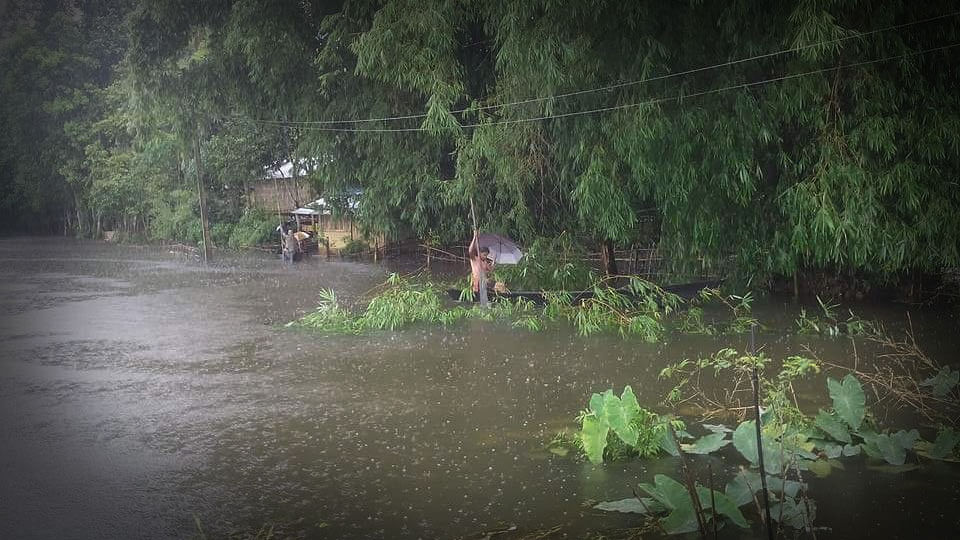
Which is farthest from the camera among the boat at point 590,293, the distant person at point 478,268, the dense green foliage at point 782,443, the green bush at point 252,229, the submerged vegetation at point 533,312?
the green bush at point 252,229

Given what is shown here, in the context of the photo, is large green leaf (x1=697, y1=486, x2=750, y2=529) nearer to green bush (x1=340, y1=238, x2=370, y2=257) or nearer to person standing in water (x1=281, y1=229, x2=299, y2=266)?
green bush (x1=340, y1=238, x2=370, y2=257)

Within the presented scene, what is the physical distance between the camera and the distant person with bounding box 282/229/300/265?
22453mm

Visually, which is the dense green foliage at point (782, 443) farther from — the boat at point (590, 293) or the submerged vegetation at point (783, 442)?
the boat at point (590, 293)

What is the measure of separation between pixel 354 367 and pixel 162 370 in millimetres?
2149

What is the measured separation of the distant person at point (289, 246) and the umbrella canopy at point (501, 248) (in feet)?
35.4

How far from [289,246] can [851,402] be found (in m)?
19.2

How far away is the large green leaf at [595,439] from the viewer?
520cm

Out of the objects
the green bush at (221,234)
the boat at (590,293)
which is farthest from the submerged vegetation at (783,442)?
the green bush at (221,234)

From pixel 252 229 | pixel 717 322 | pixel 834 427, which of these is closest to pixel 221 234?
pixel 252 229

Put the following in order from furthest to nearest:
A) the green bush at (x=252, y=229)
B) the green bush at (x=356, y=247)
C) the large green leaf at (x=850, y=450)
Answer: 1. the green bush at (x=252, y=229)
2. the green bush at (x=356, y=247)
3. the large green leaf at (x=850, y=450)

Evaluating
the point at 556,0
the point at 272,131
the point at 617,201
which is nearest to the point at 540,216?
the point at 617,201

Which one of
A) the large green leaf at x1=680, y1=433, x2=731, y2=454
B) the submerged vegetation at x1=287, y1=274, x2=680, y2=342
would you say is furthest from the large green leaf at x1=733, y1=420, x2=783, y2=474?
the submerged vegetation at x1=287, y1=274, x2=680, y2=342

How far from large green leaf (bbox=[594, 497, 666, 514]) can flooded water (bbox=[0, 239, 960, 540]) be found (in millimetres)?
61

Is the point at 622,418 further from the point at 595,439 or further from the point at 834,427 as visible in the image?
the point at 834,427
